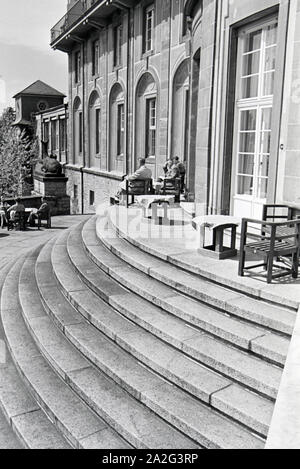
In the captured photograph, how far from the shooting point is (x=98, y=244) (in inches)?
326

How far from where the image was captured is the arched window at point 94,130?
84.9 feet

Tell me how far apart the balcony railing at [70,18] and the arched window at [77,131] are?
4.59 metres

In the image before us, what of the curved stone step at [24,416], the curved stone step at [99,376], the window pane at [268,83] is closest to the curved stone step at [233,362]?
the curved stone step at [99,376]

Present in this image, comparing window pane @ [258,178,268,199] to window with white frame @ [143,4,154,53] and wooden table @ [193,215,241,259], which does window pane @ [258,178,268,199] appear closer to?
wooden table @ [193,215,241,259]

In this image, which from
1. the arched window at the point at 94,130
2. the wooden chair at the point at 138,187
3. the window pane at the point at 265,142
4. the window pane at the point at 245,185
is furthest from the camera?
the arched window at the point at 94,130

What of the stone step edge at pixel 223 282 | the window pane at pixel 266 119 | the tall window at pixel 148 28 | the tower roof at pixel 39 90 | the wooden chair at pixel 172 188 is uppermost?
the tower roof at pixel 39 90

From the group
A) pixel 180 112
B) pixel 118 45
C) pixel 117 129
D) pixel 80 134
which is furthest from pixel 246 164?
pixel 80 134

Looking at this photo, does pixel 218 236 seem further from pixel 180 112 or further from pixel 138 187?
pixel 180 112

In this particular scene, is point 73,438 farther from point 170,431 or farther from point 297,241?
point 297,241

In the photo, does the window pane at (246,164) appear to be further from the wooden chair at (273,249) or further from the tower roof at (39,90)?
the tower roof at (39,90)

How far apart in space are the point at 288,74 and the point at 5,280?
6104mm

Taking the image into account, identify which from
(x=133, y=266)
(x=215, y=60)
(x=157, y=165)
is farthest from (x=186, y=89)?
(x=133, y=266)

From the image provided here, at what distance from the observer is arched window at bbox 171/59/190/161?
16.1m

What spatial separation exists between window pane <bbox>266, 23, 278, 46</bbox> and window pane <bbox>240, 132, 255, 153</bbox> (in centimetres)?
155
